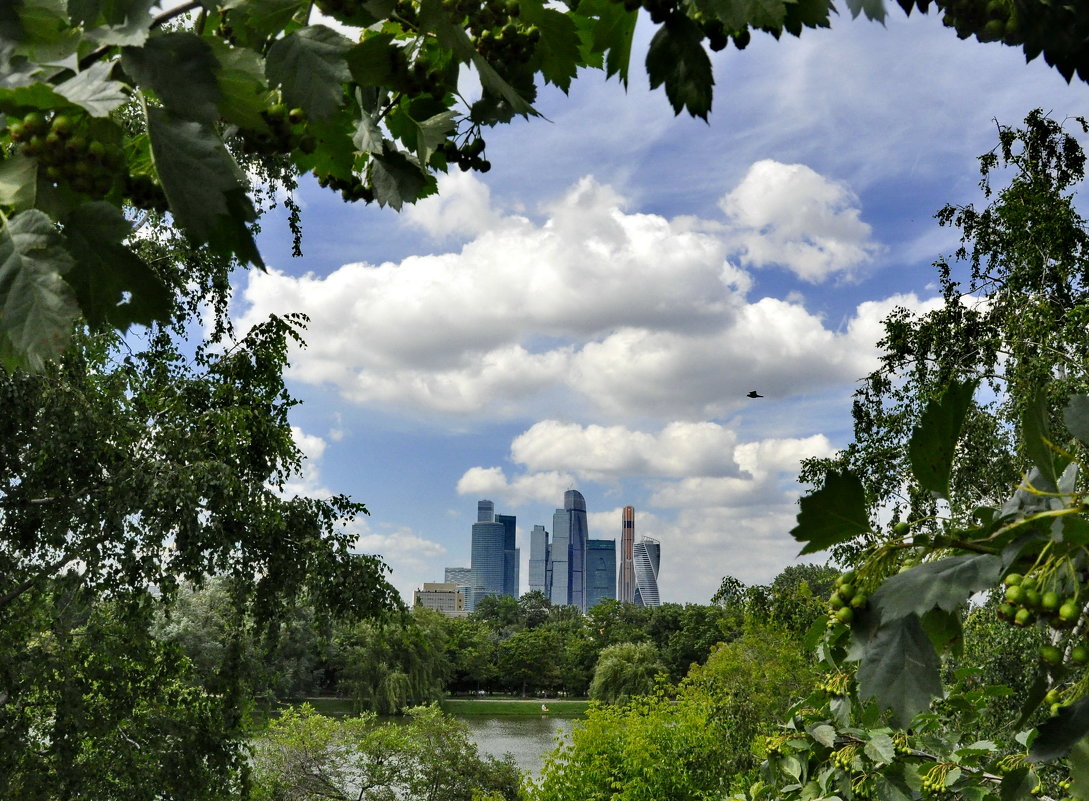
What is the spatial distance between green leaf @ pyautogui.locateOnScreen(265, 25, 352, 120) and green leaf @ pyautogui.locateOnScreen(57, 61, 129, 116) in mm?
153

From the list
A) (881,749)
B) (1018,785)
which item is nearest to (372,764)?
(881,749)

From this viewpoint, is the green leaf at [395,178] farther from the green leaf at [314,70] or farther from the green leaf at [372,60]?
the green leaf at [314,70]

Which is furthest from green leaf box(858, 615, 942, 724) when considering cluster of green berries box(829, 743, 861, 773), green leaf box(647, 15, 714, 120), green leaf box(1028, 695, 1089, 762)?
cluster of green berries box(829, 743, 861, 773)

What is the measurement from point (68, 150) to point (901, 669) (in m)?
0.81

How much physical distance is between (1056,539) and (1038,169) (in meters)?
10.6

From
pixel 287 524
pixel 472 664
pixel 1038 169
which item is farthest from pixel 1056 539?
pixel 472 664

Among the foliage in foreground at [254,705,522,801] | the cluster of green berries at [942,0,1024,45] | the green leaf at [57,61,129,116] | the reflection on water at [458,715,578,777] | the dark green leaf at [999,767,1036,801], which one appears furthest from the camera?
the reflection on water at [458,715,578,777]

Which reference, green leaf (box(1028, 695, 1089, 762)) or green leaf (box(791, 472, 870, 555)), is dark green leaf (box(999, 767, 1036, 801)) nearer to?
green leaf (box(1028, 695, 1089, 762))

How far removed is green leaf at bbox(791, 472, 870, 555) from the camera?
82cm

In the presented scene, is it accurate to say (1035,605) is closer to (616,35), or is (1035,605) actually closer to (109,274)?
(616,35)

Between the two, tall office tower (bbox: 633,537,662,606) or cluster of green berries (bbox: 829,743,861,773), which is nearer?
cluster of green berries (bbox: 829,743,861,773)

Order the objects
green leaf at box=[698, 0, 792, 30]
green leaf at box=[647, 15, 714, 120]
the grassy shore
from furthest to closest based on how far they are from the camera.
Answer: the grassy shore, green leaf at box=[647, 15, 714, 120], green leaf at box=[698, 0, 792, 30]

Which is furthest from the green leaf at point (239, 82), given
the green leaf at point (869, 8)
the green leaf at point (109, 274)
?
the green leaf at point (869, 8)

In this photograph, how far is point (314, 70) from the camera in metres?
0.76
